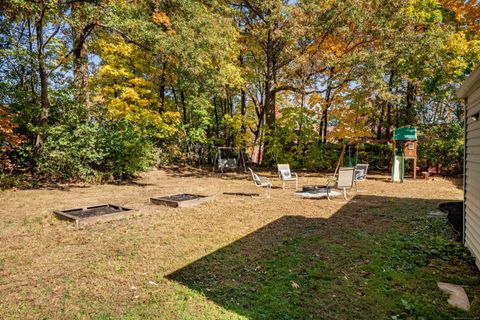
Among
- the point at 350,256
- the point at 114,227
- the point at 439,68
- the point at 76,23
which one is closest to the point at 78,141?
the point at 76,23

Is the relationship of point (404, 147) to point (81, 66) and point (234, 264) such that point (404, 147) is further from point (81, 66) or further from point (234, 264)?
point (81, 66)

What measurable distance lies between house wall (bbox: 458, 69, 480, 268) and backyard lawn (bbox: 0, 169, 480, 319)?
328 mm

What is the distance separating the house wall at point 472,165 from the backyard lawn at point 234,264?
33cm

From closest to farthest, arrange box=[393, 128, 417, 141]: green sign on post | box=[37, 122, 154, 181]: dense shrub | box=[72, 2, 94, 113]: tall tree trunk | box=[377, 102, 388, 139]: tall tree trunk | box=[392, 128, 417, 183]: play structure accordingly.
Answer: box=[37, 122, 154, 181]: dense shrub, box=[72, 2, 94, 113]: tall tree trunk, box=[392, 128, 417, 183]: play structure, box=[393, 128, 417, 141]: green sign on post, box=[377, 102, 388, 139]: tall tree trunk

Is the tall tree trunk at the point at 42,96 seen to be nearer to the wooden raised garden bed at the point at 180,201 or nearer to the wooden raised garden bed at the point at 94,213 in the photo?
the wooden raised garden bed at the point at 94,213

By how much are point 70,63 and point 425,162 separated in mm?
17341

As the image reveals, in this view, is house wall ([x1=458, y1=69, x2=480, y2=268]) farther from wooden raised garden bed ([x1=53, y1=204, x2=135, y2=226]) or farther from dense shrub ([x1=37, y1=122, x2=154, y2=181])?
dense shrub ([x1=37, y1=122, x2=154, y2=181])

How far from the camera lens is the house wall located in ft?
12.5

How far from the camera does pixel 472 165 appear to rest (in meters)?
4.25

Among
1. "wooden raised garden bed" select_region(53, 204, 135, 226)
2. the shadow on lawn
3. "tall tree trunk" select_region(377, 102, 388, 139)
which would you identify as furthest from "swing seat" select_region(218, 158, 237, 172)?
the shadow on lawn

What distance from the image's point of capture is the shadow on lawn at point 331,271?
2.88 metres

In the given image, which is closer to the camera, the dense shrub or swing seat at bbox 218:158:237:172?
the dense shrub

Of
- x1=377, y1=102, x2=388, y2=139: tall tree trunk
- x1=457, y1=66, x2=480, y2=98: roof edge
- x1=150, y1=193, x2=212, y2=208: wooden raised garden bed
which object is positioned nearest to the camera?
x1=457, y1=66, x2=480, y2=98: roof edge

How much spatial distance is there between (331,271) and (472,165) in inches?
104
